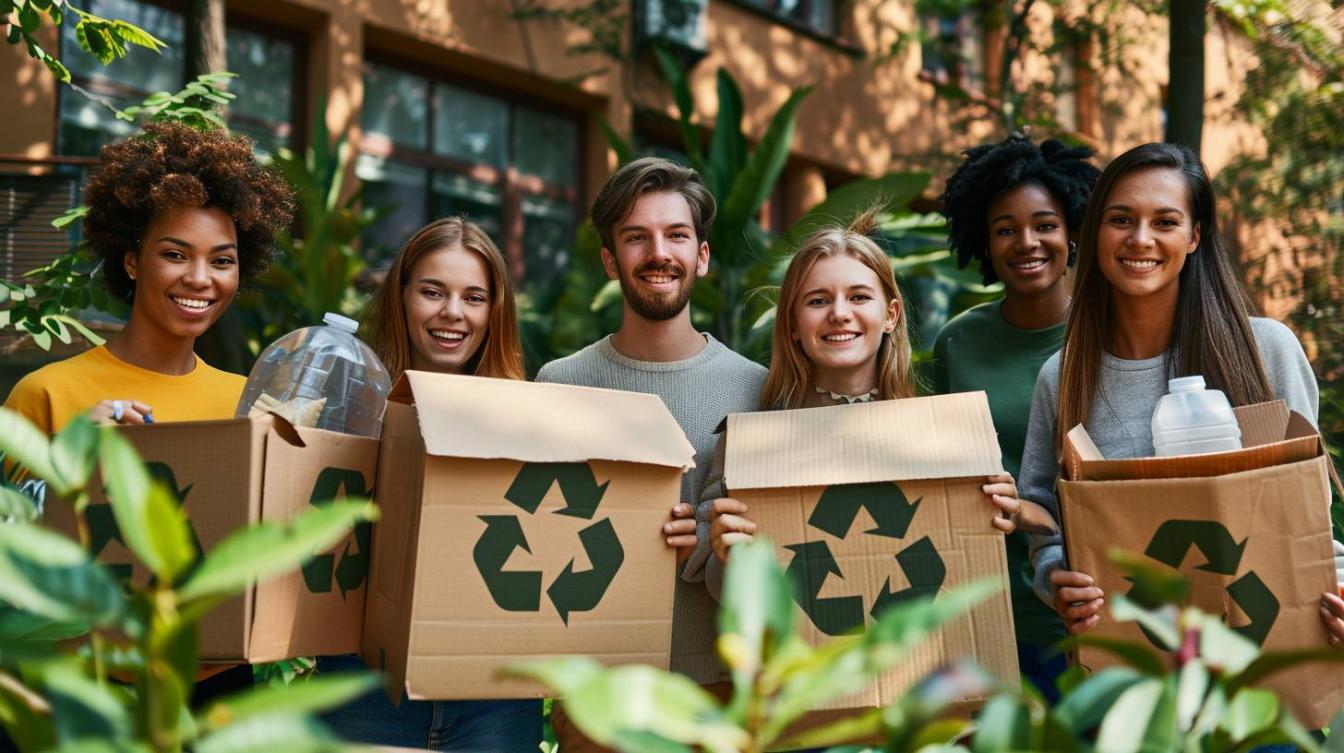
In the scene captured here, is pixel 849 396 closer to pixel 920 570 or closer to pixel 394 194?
pixel 920 570

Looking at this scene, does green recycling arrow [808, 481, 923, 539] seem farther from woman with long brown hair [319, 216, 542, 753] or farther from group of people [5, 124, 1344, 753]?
woman with long brown hair [319, 216, 542, 753]

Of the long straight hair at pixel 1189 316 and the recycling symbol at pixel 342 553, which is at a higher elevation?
the long straight hair at pixel 1189 316

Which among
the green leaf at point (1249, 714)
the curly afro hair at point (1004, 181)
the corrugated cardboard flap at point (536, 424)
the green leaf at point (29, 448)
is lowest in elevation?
the green leaf at point (1249, 714)

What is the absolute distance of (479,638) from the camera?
5.62 feet

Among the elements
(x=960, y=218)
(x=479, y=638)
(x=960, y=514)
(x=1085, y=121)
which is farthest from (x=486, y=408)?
(x=1085, y=121)

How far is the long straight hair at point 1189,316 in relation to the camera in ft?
6.70

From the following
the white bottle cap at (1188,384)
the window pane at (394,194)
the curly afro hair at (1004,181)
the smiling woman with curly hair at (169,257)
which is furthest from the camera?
the window pane at (394,194)

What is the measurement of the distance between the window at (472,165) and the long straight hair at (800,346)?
16.9 feet

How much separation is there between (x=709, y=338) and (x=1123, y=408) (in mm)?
920

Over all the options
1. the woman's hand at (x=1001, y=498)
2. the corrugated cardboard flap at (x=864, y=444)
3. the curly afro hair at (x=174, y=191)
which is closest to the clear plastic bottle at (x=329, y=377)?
the curly afro hair at (x=174, y=191)

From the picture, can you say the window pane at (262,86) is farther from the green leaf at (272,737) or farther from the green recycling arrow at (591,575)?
the green leaf at (272,737)

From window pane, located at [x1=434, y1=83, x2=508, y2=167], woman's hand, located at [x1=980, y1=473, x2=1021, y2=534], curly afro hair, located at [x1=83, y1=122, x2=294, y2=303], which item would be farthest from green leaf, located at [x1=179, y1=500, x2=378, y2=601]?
window pane, located at [x1=434, y1=83, x2=508, y2=167]

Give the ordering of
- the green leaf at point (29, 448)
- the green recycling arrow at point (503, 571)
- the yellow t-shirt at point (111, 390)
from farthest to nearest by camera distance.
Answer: the yellow t-shirt at point (111, 390) → the green recycling arrow at point (503, 571) → the green leaf at point (29, 448)

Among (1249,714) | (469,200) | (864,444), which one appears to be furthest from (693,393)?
(469,200)
